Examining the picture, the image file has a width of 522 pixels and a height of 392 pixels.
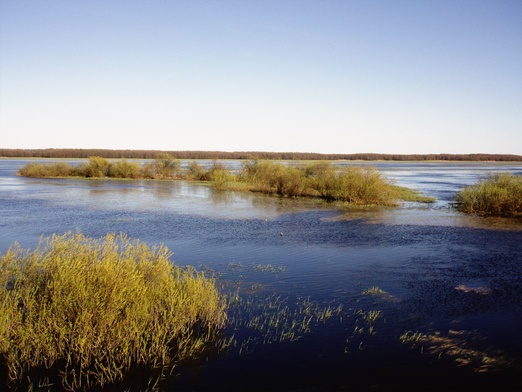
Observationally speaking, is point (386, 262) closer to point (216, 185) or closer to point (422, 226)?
point (422, 226)

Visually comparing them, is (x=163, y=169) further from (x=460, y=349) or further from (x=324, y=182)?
(x=460, y=349)

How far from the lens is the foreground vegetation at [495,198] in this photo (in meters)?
24.8

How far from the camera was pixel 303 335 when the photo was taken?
28.3ft

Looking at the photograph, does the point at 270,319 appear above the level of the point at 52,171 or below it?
below

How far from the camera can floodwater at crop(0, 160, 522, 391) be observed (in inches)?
287

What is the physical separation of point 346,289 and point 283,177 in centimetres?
2549

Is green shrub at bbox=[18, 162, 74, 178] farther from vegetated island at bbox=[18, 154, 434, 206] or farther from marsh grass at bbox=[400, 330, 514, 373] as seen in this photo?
marsh grass at bbox=[400, 330, 514, 373]

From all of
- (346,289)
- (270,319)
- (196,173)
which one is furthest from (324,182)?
(270,319)

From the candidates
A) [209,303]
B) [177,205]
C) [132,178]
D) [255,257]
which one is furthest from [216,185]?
[209,303]

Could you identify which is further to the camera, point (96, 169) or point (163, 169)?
point (96, 169)

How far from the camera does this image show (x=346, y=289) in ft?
37.4

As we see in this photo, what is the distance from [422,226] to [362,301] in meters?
12.1

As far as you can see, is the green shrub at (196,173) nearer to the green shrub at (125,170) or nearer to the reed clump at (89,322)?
the green shrub at (125,170)

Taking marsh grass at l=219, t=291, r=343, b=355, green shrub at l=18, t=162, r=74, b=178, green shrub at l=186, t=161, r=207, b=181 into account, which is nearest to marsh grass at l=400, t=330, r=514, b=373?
marsh grass at l=219, t=291, r=343, b=355
